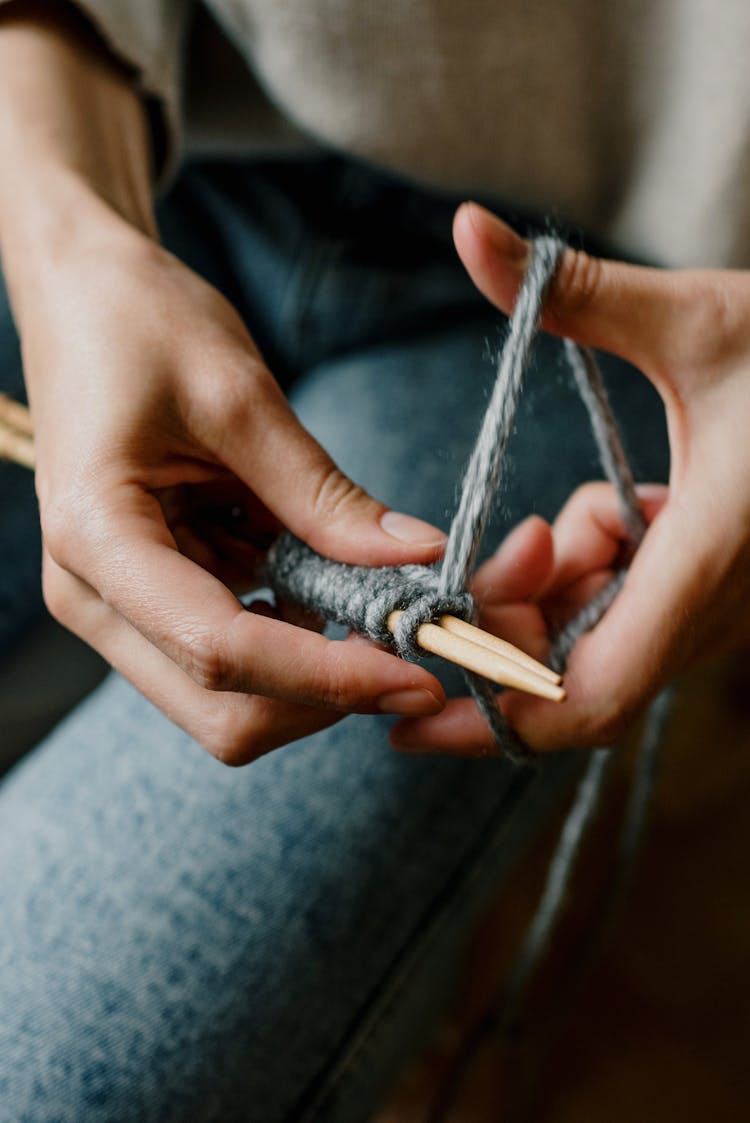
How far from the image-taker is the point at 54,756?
629 mm

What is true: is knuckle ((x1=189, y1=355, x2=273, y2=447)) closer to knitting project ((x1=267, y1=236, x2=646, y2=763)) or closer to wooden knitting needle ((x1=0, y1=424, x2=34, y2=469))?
knitting project ((x1=267, y1=236, x2=646, y2=763))

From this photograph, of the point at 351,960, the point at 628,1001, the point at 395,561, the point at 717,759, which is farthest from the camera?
the point at 717,759

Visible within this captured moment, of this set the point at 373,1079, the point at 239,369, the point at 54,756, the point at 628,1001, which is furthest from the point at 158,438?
the point at 628,1001

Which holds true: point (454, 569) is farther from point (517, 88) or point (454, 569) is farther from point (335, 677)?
point (517, 88)

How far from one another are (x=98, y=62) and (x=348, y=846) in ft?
1.96

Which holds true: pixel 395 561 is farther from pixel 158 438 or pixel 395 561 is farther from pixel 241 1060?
pixel 241 1060

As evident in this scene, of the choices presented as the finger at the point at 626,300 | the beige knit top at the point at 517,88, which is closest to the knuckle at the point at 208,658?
the finger at the point at 626,300

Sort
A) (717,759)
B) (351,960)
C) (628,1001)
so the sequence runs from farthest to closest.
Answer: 1. (717,759)
2. (628,1001)
3. (351,960)

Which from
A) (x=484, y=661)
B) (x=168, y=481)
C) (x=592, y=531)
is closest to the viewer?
(x=484, y=661)

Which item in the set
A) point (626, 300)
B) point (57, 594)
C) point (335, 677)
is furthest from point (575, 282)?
point (57, 594)

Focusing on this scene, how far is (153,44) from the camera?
0.61m

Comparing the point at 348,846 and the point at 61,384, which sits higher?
the point at 61,384

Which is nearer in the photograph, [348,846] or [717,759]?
[348,846]

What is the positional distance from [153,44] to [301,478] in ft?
1.25
